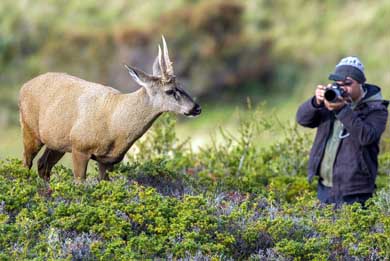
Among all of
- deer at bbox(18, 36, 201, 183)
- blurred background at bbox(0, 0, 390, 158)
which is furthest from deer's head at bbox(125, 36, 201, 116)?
blurred background at bbox(0, 0, 390, 158)

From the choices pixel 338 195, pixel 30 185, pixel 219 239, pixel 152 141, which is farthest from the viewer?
pixel 152 141

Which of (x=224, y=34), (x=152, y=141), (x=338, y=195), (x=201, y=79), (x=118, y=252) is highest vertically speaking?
(x=224, y=34)

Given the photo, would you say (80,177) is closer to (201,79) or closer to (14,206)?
(14,206)

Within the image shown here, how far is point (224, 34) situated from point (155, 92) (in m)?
25.3

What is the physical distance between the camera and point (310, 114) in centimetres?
1044

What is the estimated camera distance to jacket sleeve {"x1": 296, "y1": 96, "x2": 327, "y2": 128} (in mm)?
10391

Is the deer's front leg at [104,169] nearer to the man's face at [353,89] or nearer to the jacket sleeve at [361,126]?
the jacket sleeve at [361,126]

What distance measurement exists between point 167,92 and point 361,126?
6.25 ft

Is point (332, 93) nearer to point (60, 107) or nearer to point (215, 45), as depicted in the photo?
point (60, 107)

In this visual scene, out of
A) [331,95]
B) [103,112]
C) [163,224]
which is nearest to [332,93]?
[331,95]

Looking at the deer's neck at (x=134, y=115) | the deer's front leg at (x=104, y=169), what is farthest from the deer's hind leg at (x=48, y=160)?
the deer's neck at (x=134, y=115)

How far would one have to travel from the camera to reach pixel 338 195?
34.0 ft

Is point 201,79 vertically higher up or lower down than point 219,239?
higher up

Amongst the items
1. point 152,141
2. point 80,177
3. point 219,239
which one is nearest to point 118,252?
point 219,239
